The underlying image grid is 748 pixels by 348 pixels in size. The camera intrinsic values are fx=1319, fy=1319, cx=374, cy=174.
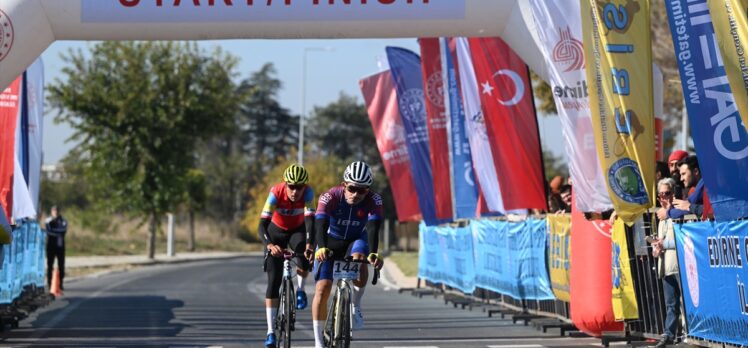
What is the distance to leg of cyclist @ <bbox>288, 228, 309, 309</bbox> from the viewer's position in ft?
41.0

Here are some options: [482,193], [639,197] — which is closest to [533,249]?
[482,193]

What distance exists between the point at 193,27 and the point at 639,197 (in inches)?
215

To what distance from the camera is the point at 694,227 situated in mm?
12188

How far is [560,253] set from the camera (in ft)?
52.2

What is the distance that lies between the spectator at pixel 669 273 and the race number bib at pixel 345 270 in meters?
3.09

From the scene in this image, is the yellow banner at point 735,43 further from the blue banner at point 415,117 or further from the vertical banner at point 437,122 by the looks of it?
the blue banner at point 415,117

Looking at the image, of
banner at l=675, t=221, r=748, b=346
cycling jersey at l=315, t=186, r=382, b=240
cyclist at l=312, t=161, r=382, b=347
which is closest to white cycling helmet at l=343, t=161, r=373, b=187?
cyclist at l=312, t=161, r=382, b=347

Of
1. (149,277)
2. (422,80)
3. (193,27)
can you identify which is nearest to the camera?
(193,27)

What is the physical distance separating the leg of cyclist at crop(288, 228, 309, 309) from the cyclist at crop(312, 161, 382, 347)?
1.87 feet

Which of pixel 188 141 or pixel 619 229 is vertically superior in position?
pixel 188 141

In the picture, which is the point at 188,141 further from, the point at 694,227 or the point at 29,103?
the point at 694,227

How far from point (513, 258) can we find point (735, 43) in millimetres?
7687

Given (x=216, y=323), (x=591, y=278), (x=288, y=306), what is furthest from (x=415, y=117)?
(x=288, y=306)

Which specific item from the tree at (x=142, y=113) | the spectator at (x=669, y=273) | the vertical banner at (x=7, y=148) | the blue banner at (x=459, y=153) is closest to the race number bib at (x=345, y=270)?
the spectator at (x=669, y=273)
